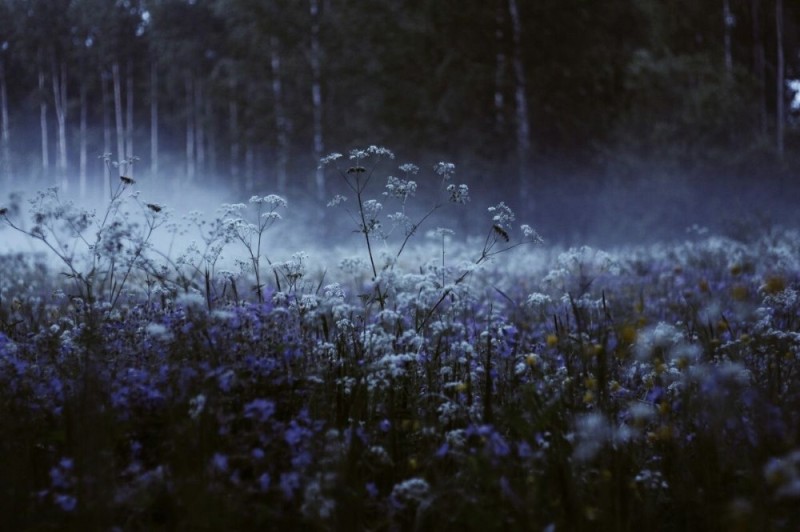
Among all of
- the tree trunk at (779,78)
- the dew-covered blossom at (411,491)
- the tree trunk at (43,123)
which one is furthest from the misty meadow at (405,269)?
the tree trunk at (43,123)

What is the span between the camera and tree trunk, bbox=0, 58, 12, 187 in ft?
133

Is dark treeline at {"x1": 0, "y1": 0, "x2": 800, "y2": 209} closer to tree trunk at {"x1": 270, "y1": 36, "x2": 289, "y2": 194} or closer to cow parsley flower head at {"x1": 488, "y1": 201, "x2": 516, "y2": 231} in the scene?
tree trunk at {"x1": 270, "y1": 36, "x2": 289, "y2": 194}

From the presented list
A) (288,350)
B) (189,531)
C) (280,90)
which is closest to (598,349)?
(288,350)

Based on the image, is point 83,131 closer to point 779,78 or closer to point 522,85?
point 522,85

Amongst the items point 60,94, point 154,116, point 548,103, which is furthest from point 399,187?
point 60,94

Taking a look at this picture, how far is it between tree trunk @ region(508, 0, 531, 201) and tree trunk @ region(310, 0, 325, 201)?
7306mm

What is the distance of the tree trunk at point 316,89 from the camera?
2469cm

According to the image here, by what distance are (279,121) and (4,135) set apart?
979 inches

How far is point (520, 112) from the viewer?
20.6 metres

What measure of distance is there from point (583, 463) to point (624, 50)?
927 inches

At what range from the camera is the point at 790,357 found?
410cm

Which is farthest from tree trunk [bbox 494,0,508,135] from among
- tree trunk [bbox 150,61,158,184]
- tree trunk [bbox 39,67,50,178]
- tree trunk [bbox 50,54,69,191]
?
tree trunk [bbox 39,67,50,178]

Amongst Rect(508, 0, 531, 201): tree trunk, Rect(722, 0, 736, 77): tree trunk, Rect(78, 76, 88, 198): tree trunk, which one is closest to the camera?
Rect(508, 0, 531, 201): tree trunk

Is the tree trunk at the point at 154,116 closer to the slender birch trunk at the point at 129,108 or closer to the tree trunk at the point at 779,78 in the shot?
the slender birch trunk at the point at 129,108
